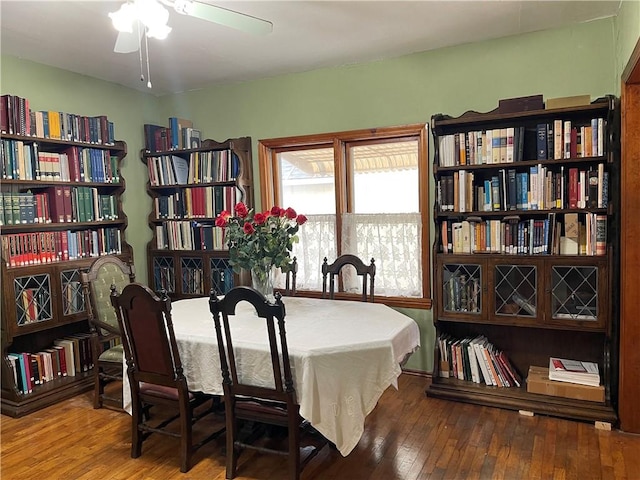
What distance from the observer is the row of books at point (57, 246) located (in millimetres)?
3285

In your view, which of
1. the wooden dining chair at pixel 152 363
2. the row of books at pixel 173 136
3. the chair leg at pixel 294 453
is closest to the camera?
the chair leg at pixel 294 453

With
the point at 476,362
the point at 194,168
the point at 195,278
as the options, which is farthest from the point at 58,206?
the point at 476,362

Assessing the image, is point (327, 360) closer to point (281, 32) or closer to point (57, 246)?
point (281, 32)

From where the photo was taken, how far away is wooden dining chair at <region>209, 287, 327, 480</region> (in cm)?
213

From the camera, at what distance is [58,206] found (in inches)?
142


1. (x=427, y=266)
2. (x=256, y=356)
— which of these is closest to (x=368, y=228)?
(x=427, y=266)

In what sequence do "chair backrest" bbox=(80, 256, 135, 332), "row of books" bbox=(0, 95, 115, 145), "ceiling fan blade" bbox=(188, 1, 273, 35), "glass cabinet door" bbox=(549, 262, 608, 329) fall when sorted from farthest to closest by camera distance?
1. "chair backrest" bbox=(80, 256, 135, 332)
2. "row of books" bbox=(0, 95, 115, 145)
3. "glass cabinet door" bbox=(549, 262, 608, 329)
4. "ceiling fan blade" bbox=(188, 1, 273, 35)

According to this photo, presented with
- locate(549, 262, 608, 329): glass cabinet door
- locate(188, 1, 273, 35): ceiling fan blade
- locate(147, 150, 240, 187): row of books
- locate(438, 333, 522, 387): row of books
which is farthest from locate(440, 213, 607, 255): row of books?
locate(147, 150, 240, 187): row of books

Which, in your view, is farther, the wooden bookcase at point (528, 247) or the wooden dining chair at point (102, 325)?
the wooden dining chair at point (102, 325)

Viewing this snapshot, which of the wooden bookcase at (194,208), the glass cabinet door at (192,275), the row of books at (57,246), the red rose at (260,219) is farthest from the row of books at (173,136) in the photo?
the red rose at (260,219)

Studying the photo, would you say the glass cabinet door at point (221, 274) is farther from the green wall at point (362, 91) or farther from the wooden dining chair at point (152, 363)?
the wooden dining chair at point (152, 363)

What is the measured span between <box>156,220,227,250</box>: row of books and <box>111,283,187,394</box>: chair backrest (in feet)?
5.56

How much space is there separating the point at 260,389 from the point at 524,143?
7.90ft

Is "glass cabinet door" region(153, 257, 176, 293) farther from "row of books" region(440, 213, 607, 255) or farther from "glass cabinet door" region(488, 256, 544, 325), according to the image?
"glass cabinet door" region(488, 256, 544, 325)
